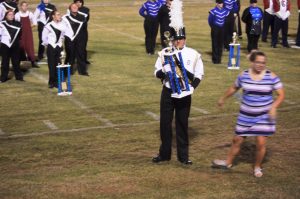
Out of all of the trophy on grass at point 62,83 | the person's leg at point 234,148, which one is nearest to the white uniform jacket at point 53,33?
the trophy on grass at point 62,83

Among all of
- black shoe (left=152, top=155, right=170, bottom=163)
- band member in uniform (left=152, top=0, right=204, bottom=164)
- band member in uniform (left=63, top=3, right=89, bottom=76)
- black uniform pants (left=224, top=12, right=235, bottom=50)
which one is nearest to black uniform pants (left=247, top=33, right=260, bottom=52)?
black uniform pants (left=224, top=12, right=235, bottom=50)

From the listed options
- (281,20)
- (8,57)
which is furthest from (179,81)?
(281,20)

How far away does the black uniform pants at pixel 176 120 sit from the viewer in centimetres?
949

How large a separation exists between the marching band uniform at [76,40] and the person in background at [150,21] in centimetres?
361

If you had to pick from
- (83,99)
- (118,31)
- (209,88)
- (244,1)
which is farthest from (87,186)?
(244,1)

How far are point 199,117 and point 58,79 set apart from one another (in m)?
3.73

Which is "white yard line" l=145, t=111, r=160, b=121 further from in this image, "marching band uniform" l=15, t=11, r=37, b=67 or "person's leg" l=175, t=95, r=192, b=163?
"marching band uniform" l=15, t=11, r=37, b=67

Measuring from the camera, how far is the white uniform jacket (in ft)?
50.2

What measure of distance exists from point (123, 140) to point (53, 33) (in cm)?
505

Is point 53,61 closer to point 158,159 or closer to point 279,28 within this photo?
point 158,159

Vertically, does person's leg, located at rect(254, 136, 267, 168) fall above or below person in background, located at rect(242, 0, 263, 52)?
below

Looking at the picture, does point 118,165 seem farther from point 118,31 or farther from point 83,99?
point 118,31

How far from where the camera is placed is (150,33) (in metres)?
20.3

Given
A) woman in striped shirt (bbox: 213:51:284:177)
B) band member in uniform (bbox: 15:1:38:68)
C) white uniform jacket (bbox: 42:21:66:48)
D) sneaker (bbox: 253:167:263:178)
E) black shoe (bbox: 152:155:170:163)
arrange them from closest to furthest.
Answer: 1. woman in striped shirt (bbox: 213:51:284:177)
2. sneaker (bbox: 253:167:263:178)
3. black shoe (bbox: 152:155:170:163)
4. white uniform jacket (bbox: 42:21:66:48)
5. band member in uniform (bbox: 15:1:38:68)
